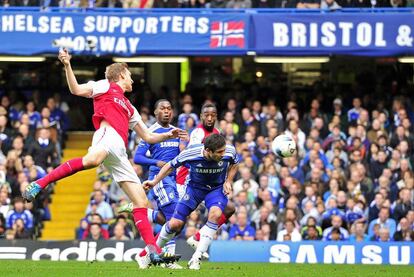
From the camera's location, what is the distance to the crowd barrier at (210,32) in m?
27.1

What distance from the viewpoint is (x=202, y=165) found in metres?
16.0

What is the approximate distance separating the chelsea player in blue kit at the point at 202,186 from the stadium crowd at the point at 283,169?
6987 mm

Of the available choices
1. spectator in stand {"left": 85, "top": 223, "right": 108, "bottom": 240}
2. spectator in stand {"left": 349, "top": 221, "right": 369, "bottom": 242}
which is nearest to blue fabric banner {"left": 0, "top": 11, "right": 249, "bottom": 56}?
spectator in stand {"left": 85, "top": 223, "right": 108, "bottom": 240}

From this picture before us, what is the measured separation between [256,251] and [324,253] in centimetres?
117

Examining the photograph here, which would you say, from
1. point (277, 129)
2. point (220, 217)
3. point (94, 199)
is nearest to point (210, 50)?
point (277, 129)

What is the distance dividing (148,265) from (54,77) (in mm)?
15821

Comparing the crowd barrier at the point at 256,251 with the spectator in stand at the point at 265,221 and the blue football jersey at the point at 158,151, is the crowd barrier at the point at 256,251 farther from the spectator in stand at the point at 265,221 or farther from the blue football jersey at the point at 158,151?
the blue football jersey at the point at 158,151

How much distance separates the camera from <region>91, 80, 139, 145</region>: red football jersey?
15023mm

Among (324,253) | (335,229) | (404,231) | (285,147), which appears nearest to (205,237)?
(285,147)

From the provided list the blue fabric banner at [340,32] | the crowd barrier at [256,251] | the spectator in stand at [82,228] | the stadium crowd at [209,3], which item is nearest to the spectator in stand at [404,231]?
the crowd barrier at [256,251]

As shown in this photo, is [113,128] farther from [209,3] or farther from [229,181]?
[209,3]

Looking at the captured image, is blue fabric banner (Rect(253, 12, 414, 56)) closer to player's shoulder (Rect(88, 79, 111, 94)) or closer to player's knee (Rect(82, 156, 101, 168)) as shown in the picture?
player's shoulder (Rect(88, 79, 111, 94))

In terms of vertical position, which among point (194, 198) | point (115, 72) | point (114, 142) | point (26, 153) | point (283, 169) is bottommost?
point (194, 198)

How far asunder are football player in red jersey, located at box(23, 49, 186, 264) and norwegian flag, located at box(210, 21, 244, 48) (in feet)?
39.1
